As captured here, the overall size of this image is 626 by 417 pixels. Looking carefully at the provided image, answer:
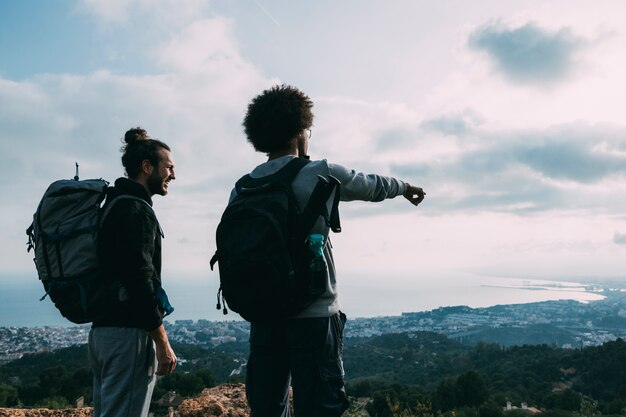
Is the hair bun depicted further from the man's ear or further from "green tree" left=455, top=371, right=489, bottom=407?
"green tree" left=455, top=371, right=489, bottom=407

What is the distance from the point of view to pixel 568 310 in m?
89.1

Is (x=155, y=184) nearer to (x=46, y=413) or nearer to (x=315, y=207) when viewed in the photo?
(x=315, y=207)

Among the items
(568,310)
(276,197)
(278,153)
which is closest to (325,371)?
(276,197)

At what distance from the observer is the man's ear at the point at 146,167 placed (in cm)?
240

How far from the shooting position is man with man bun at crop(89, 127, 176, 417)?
210cm

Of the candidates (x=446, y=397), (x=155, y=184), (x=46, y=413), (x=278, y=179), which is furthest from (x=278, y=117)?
(x=446, y=397)

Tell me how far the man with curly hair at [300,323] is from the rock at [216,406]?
2.23 meters

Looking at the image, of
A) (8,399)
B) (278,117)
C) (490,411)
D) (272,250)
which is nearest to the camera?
(272,250)

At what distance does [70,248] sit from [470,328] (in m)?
74.8

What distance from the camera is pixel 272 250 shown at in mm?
1775

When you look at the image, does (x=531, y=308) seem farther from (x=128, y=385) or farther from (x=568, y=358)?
(x=128, y=385)

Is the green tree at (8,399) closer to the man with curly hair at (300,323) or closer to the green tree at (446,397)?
the man with curly hair at (300,323)

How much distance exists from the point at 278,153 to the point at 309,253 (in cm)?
52

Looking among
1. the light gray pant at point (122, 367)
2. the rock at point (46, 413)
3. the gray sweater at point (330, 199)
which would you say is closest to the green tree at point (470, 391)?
the rock at point (46, 413)
